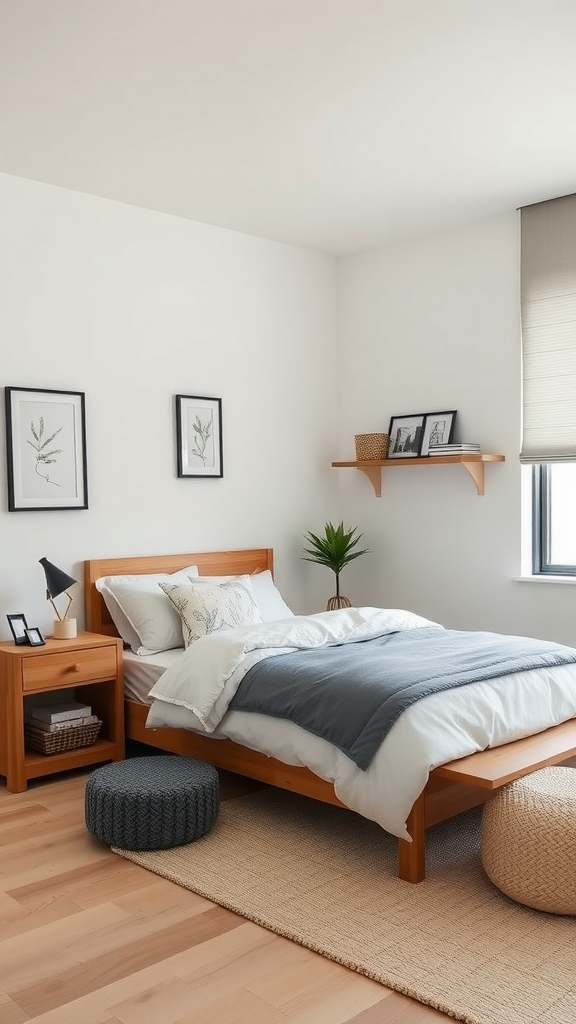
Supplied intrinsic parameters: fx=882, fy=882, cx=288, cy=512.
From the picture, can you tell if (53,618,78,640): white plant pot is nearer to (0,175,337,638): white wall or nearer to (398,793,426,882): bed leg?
(0,175,337,638): white wall

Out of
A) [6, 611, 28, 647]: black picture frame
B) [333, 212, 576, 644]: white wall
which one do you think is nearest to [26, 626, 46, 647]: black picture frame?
[6, 611, 28, 647]: black picture frame

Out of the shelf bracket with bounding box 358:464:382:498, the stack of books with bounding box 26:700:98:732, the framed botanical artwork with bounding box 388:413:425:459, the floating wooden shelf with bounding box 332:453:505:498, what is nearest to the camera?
the stack of books with bounding box 26:700:98:732

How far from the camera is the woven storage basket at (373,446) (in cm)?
516

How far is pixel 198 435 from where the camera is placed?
481cm

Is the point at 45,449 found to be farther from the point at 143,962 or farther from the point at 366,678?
the point at 143,962

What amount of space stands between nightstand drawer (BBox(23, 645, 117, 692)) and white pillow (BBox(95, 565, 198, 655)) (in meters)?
0.21

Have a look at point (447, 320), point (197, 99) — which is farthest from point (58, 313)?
point (447, 320)

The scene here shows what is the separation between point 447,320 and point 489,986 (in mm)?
3643

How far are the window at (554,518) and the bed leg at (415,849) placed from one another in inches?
88.7

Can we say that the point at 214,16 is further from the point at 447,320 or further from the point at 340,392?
the point at 340,392

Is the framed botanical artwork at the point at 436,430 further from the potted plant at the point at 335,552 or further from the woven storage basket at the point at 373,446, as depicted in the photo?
the potted plant at the point at 335,552

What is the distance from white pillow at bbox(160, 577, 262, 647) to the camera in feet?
13.1

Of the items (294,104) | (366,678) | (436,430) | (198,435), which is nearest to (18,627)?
(198,435)

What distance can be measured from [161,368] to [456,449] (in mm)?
1637
